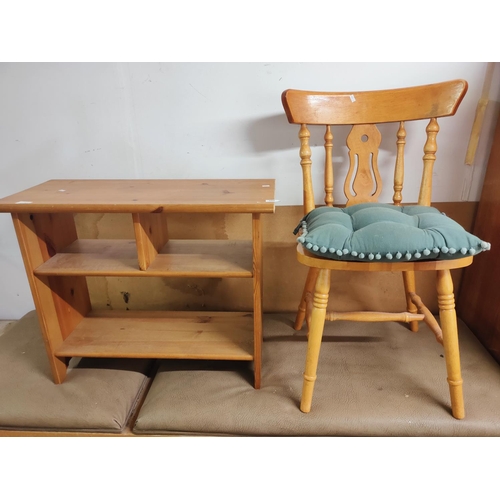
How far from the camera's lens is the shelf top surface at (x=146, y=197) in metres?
0.92

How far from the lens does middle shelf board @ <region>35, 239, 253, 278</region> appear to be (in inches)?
39.4

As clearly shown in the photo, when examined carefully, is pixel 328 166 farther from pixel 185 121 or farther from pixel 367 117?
pixel 185 121

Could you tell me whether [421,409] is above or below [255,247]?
below

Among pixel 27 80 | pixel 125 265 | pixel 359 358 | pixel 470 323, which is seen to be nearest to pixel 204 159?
pixel 125 265

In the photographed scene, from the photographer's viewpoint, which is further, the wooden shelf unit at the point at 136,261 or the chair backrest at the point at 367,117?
the chair backrest at the point at 367,117

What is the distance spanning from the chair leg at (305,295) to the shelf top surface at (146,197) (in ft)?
1.07

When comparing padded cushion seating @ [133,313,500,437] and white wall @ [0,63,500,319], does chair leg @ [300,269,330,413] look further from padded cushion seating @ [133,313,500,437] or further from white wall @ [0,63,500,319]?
white wall @ [0,63,500,319]

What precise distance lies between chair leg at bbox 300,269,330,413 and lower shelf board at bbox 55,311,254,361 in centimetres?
18

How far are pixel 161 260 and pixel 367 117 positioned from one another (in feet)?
2.44

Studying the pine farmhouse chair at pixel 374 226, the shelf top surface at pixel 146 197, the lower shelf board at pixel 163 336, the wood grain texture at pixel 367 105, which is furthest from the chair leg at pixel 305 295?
the wood grain texture at pixel 367 105

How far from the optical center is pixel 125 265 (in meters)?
1.04

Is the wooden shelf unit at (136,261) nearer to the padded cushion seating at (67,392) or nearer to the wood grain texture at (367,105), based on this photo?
the padded cushion seating at (67,392)

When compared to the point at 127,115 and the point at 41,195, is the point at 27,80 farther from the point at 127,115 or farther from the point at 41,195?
the point at 41,195

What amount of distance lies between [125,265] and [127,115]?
21.9 inches
